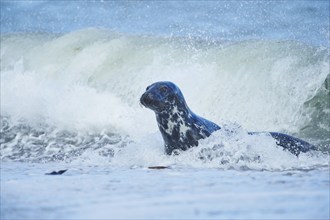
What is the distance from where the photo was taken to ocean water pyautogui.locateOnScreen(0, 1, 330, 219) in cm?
404

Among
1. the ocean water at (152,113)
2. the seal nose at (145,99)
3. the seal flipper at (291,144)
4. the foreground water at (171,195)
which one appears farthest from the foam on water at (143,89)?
the foreground water at (171,195)

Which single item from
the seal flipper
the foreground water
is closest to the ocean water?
the foreground water

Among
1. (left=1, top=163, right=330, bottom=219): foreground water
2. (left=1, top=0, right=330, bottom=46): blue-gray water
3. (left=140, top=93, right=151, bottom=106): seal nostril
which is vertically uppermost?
(left=1, top=0, right=330, bottom=46): blue-gray water

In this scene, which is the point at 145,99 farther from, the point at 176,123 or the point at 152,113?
the point at 152,113

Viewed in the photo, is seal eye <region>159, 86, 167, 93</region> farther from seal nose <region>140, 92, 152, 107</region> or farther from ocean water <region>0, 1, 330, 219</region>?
ocean water <region>0, 1, 330, 219</region>

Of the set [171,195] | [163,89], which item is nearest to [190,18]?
[163,89]

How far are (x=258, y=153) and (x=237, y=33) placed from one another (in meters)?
11.3

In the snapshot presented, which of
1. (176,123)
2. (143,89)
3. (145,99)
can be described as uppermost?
(143,89)

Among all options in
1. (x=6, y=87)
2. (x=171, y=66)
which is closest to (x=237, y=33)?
(x=171, y=66)

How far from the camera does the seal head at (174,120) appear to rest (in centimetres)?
721

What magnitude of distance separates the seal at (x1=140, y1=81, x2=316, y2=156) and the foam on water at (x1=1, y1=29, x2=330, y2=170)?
0.67ft

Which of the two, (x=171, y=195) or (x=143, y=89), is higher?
(x=143, y=89)

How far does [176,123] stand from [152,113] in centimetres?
467

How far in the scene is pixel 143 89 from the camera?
13.6m
